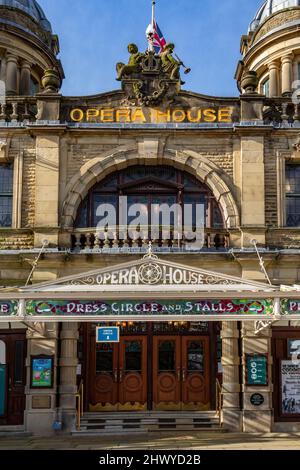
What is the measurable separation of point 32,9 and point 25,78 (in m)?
3.95

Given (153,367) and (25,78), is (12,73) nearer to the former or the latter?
(25,78)

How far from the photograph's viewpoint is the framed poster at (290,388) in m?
17.1

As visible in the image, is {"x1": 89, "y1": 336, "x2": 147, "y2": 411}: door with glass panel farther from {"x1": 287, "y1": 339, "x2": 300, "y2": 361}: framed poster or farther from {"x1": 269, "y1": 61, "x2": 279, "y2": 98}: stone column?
{"x1": 269, "y1": 61, "x2": 279, "y2": 98}: stone column

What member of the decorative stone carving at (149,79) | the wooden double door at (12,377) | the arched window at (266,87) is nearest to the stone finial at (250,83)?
the decorative stone carving at (149,79)

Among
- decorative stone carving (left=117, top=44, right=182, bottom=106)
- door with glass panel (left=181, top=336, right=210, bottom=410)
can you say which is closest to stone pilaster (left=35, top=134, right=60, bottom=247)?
decorative stone carving (left=117, top=44, right=182, bottom=106)

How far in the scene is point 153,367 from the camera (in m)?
18.0

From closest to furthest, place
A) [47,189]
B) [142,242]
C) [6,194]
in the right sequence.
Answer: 1. [142,242]
2. [47,189]
3. [6,194]

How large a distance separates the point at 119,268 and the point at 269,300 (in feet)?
12.0

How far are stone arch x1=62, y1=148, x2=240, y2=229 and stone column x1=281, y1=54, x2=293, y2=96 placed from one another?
7494 millimetres

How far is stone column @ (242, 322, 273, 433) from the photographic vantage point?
16.4 meters

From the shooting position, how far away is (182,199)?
18.6 m

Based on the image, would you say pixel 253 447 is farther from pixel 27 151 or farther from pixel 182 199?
pixel 27 151

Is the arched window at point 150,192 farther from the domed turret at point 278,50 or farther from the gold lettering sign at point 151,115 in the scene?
the domed turret at point 278,50

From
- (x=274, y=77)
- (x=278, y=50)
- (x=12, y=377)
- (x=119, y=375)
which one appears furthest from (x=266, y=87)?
(x=12, y=377)
